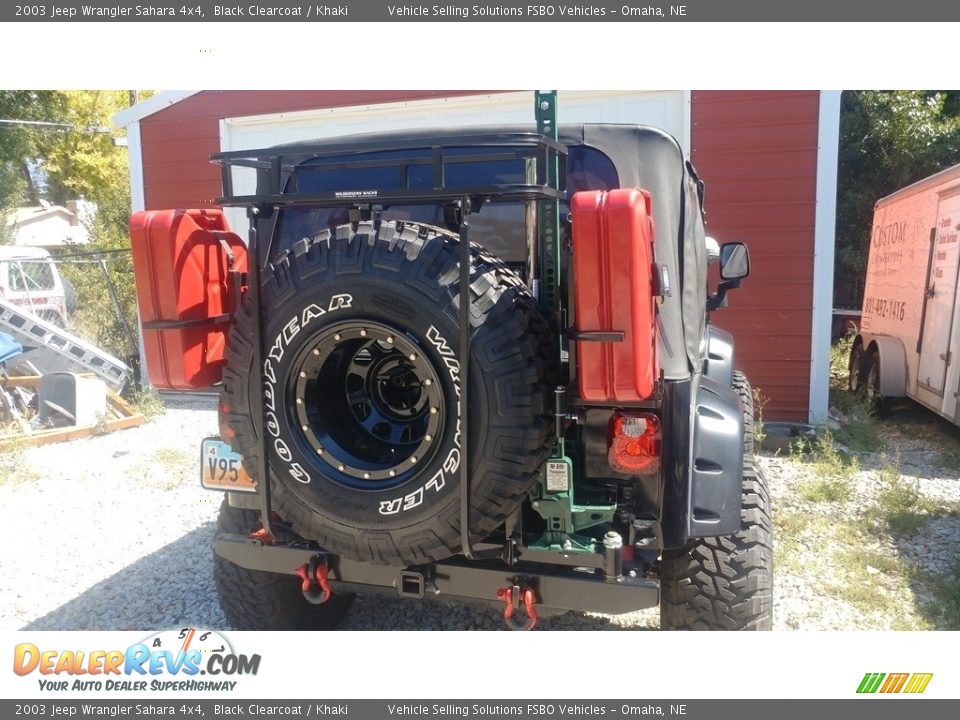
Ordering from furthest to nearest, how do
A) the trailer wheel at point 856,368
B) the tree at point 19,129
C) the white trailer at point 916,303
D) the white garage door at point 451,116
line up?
the tree at point 19,129, the trailer wheel at point 856,368, the white garage door at point 451,116, the white trailer at point 916,303

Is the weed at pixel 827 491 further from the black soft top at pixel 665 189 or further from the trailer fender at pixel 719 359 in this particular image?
the black soft top at pixel 665 189

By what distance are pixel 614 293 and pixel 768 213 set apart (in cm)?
514

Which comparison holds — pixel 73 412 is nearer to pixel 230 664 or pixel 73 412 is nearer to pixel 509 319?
pixel 230 664

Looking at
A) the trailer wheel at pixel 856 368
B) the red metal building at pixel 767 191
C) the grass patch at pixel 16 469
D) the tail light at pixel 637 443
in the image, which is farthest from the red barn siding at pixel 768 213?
the grass patch at pixel 16 469

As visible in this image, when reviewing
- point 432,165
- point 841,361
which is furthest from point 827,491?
point 841,361

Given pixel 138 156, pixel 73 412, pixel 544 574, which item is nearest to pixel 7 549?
pixel 73 412

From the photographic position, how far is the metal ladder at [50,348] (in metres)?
8.23

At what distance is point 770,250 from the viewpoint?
6520 mm

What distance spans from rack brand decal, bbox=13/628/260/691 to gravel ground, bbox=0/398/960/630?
849mm

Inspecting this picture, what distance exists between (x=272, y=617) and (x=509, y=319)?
1.83m

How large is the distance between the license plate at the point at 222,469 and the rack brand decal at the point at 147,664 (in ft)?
1.70

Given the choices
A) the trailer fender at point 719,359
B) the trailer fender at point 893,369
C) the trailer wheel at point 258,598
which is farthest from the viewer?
the trailer fender at point 893,369

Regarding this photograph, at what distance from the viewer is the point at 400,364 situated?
7.90 ft

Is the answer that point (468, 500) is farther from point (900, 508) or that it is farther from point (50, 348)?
point (50, 348)
